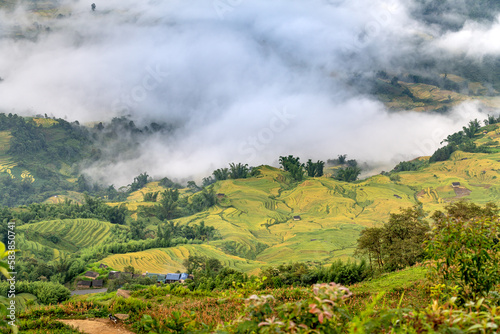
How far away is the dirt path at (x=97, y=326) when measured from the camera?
954 cm

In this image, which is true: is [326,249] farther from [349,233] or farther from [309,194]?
[309,194]

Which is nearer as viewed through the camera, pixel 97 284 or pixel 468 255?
pixel 468 255

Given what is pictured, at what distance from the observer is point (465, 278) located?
6.10 metres

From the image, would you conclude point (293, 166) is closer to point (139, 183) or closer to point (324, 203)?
point (324, 203)

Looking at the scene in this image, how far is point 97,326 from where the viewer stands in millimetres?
9961

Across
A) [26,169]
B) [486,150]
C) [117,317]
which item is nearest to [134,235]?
[117,317]

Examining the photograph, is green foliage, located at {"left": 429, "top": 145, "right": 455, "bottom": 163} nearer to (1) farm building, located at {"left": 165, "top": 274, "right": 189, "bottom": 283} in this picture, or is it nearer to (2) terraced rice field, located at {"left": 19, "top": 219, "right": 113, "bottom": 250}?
(1) farm building, located at {"left": 165, "top": 274, "right": 189, "bottom": 283}

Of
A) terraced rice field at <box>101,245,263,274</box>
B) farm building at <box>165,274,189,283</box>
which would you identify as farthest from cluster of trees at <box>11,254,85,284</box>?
farm building at <box>165,274,189,283</box>

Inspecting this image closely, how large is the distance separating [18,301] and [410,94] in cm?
10446

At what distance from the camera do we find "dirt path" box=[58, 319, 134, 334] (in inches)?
376

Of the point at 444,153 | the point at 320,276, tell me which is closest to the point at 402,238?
the point at 320,276

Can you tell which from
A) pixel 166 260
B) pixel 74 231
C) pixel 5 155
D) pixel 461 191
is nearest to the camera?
pixel 166 260

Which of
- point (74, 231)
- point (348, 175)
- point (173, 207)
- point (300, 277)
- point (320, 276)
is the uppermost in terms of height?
point (348, 175)

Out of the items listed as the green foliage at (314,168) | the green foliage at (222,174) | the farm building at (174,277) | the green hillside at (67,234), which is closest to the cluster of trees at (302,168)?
the green foliage at (314,168)
